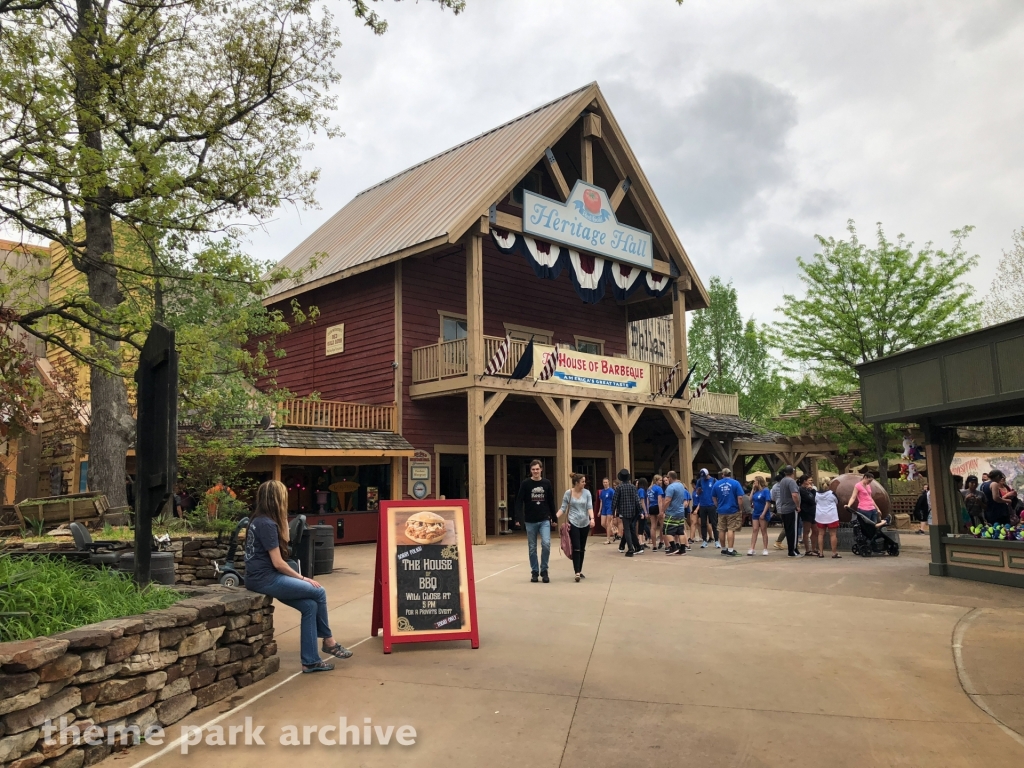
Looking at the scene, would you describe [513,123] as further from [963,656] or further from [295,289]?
[963,656]

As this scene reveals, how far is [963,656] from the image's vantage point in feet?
21.8

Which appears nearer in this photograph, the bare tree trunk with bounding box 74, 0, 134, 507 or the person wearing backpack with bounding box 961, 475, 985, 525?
the bare tree trunk with bounding box 74, 0, 134, 507

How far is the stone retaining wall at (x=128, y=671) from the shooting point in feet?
12.5

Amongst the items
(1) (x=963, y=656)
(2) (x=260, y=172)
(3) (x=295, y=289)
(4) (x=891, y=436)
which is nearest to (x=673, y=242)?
(4) (x=891, y=436)

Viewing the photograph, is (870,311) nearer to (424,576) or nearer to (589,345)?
(589,345)

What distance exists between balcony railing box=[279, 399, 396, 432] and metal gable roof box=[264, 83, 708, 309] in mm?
3220

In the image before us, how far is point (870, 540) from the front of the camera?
14.6 meters

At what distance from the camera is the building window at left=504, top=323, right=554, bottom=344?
2198 cm

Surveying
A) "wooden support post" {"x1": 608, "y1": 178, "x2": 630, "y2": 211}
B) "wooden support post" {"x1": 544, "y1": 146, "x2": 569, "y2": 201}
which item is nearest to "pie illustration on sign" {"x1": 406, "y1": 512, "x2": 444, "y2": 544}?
"wooden support post" {"x1": 544, "y1": 146, "x2": 569, "y2": 201}

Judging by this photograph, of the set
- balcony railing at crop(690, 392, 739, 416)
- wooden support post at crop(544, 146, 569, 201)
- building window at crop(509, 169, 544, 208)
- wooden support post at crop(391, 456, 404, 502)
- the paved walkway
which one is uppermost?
building window at crop(509, 169, 544, 208)

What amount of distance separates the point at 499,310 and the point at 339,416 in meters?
5.65

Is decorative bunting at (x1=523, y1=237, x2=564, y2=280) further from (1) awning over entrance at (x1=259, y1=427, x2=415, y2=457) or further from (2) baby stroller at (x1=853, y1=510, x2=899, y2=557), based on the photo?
(2) baby stroller at (x1=853, y1=510, x2=899, y2=557)

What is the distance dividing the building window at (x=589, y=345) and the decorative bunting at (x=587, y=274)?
117 inches

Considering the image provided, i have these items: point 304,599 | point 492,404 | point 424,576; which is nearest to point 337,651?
point 304,599
